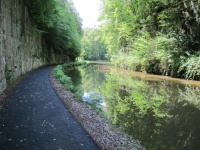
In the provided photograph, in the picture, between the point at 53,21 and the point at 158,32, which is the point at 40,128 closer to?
the point at 53,21

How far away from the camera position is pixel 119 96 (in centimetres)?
1042

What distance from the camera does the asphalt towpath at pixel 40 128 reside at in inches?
163

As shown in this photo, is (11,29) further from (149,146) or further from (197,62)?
(197,62)

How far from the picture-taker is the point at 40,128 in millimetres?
4934

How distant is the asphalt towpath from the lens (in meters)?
4.14

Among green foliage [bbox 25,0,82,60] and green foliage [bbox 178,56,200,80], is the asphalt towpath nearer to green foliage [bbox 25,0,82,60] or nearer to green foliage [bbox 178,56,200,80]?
green foliage [bbox 25,0,82,60]

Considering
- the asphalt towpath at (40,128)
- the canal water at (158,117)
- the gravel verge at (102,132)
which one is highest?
the asphalt towpath at (40,128)

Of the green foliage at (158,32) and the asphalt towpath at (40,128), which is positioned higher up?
the green foliage at (158,32)

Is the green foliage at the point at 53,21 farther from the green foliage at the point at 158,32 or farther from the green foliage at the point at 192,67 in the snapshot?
the green foliage at the point at 192,67

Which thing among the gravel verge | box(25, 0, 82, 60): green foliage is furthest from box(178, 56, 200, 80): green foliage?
box(25, 0, 82, 60): green foliage

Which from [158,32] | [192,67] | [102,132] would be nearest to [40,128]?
[102,132]

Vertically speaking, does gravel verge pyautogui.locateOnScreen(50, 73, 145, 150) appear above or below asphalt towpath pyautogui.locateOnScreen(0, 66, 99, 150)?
below

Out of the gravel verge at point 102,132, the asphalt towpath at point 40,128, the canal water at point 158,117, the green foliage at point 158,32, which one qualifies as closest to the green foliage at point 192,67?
the green foliage at point 158,32

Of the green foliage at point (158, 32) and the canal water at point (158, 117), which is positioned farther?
the green foliage at point (158, 32)
